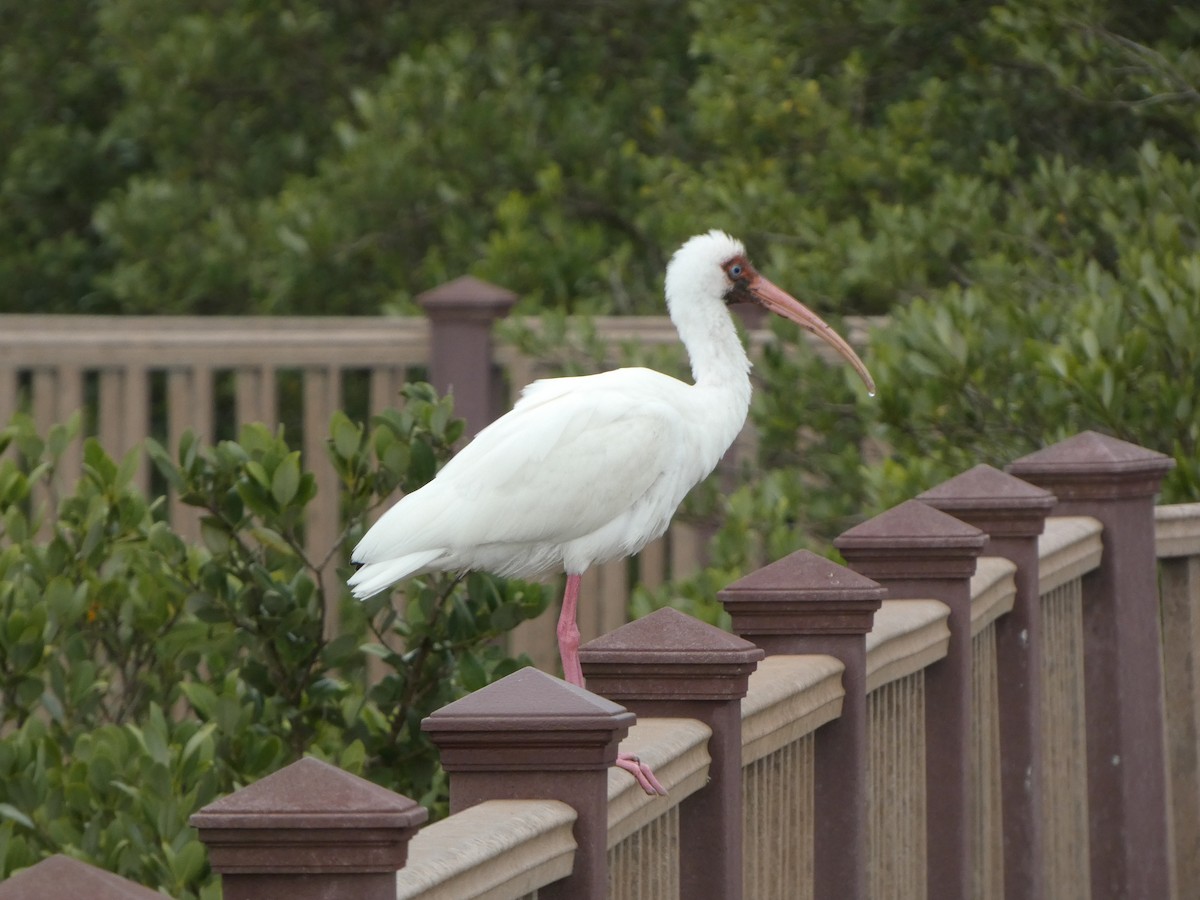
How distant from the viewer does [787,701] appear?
3.06 meters

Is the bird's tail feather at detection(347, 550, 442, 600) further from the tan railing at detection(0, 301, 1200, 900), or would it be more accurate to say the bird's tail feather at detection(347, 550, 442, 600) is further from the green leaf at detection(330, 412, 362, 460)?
the tan railing at detection(0, 301, 1200, 900)

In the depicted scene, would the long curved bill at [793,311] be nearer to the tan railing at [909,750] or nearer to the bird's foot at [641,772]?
the tan railing at [909,750]

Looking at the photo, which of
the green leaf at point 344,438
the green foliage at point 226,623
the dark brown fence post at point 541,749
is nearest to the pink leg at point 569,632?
the green foliage at point 226,623

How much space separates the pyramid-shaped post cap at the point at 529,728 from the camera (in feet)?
7.12

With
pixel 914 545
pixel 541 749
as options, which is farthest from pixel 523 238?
pixel 541 749

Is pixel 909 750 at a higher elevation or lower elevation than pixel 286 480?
lower

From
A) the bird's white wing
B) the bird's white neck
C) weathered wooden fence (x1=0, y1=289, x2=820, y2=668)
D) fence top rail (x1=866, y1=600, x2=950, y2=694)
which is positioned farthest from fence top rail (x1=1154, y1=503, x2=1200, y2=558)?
weathered wooden fence (x1=0, y1=289, x2=820, y2=668)

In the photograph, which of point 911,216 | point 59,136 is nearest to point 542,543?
point 911,216

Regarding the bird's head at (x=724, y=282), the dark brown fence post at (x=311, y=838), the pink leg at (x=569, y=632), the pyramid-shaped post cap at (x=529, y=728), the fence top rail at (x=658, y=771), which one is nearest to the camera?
the dark brown fence post at (x=311, y=838)

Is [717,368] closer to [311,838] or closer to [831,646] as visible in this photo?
[831,646]

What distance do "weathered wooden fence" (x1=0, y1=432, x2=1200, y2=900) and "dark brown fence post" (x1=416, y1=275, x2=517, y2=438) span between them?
3.16 meters

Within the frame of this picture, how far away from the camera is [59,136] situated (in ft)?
44.9

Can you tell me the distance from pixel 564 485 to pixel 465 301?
296 cm

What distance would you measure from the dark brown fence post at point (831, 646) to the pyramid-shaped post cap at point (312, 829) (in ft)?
5.30
